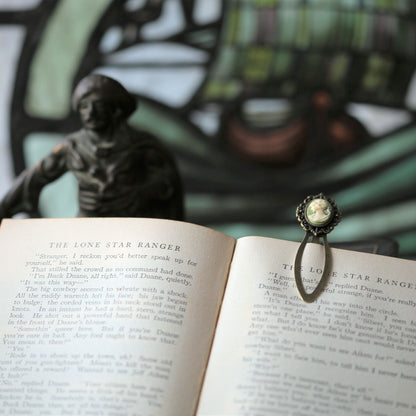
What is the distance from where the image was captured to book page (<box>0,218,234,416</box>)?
720 millimetres

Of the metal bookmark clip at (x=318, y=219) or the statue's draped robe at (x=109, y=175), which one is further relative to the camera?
the statue's draped robe at (x=109, y=175)

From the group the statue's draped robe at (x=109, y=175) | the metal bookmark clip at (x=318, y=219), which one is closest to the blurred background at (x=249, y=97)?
the statue's draped robe at (x=109, y=175)

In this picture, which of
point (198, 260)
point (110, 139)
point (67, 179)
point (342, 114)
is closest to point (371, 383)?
point (198, 260)

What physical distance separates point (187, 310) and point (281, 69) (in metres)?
1.30

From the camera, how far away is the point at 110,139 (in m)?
1.07

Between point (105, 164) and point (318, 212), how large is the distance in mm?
398

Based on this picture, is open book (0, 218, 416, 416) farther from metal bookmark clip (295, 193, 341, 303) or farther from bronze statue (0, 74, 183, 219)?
bronze statue (0, 74, 183, 219)

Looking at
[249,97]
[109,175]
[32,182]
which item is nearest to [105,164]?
[109,175]

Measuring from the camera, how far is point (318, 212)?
84 cm

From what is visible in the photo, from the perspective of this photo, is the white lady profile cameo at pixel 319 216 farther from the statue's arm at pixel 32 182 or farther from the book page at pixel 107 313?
the statue's arm at pixel 32 182

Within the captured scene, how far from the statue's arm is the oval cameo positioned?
1.50 ft

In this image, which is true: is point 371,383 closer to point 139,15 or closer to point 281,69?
point 281,69

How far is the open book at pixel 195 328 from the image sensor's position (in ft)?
2.33

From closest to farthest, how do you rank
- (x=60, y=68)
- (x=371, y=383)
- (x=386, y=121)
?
(x=371, y=383), (x=386, y=121), (x=60, y=68)
